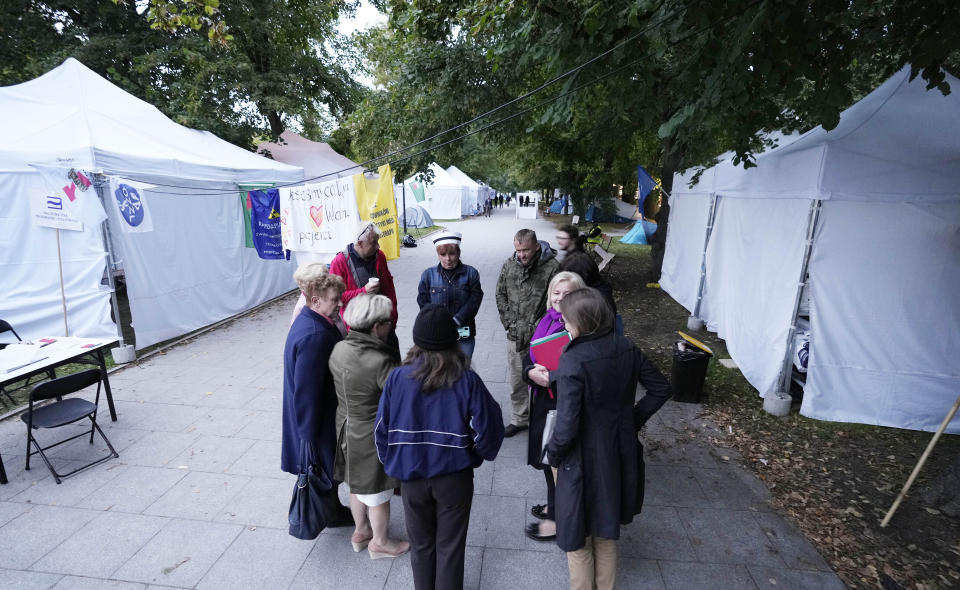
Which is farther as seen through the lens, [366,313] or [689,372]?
[689,372]

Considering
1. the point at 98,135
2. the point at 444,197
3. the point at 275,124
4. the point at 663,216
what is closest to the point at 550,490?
the point at 98,135

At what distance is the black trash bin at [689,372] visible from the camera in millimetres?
5375

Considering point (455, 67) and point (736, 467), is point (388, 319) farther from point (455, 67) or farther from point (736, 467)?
point (455, 67)

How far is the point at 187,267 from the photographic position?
8016 millimetres

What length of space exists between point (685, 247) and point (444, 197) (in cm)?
2586

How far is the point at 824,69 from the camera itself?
13.7 feet

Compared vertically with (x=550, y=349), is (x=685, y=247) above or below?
above

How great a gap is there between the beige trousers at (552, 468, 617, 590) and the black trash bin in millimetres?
3379

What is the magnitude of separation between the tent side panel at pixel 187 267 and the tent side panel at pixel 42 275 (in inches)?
16.6

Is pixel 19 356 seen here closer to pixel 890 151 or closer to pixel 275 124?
pixel 890 151

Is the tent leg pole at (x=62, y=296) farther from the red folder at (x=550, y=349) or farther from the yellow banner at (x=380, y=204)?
the red folder at (x=550, y=349)

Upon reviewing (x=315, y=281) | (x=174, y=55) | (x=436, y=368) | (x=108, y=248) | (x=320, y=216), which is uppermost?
(x=174, y=55)

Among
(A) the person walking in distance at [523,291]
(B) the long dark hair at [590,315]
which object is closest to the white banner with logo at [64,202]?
(A) the person walking in distance at [523,291]

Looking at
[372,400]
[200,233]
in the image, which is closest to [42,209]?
[200,233]
